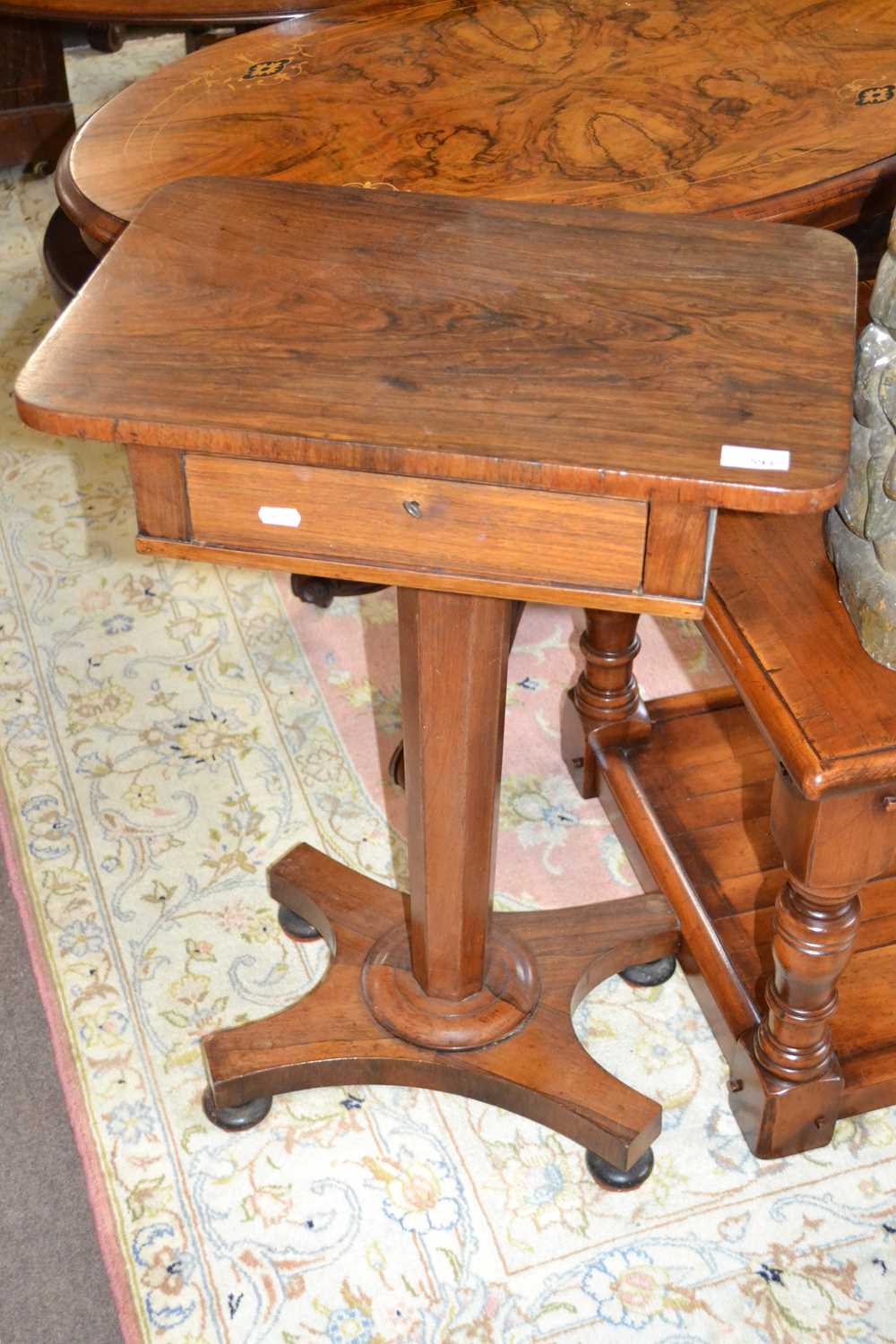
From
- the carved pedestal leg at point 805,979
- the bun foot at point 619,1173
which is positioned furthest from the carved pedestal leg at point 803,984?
the bun foot at point 619,1173

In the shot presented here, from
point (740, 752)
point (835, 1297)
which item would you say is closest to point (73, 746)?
point (740, 752)

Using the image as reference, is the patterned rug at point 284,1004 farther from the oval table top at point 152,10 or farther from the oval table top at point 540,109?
the oval table top at point 152,10

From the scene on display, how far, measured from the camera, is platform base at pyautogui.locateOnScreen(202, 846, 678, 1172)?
1.83m

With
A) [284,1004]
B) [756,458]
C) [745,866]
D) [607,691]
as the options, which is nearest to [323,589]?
[607,691]

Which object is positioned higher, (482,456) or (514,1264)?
(482,456)

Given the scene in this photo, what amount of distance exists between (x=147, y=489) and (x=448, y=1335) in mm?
1037

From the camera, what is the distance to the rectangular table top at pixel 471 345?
3.83 feet

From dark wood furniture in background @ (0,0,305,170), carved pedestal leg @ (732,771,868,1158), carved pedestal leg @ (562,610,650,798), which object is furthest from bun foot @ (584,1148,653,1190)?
dark wood furniture in background @ (0,0,305,170)

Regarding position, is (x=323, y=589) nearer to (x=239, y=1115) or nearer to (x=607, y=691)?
(x=607, y=691)

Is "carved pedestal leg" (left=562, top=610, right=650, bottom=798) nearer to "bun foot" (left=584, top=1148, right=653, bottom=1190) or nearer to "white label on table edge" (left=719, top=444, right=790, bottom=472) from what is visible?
"bun foot" (left=584, top=1148, right=653, bottom=1190)

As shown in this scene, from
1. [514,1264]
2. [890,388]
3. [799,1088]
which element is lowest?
[514,1264]

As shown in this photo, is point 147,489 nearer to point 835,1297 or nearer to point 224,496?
point 224,496

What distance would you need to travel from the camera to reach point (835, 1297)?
5.68 ft

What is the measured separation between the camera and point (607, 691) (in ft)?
7.36
